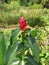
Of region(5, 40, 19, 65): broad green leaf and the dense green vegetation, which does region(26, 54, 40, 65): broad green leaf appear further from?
region(5, 40, 19, 65): broad green leaf

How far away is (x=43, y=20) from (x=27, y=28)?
546cm

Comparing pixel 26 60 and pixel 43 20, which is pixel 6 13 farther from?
pixel 26 60

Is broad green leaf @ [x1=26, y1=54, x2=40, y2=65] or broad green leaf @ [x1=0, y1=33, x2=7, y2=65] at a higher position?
broad green leaf @ [x1=0, y1=33, x2=7, y2=65]

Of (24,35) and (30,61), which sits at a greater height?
(24,35)

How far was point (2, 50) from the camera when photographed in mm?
1699

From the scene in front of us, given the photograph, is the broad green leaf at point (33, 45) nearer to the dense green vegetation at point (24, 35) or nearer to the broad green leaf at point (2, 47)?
the dense green vegetation at point (24, 35)

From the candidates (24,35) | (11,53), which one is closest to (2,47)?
(11,53)

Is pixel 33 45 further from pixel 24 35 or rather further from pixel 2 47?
pixel 2 47

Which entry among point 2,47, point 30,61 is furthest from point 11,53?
point 30,61

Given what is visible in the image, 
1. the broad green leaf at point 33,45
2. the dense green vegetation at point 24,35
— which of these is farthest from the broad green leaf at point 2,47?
the broad green leaf at point 33,45

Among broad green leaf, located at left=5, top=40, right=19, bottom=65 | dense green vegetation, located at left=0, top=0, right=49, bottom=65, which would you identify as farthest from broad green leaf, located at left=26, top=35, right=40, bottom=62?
broad green leaf, located at left=5, top=40, right=19, bottom=65

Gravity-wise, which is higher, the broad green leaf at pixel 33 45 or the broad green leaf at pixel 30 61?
the broad green leaf at pixel 33 45

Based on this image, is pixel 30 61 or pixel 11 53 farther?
pixel 30 61

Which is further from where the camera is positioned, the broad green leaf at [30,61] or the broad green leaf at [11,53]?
the broad green leaf at [30,61]
